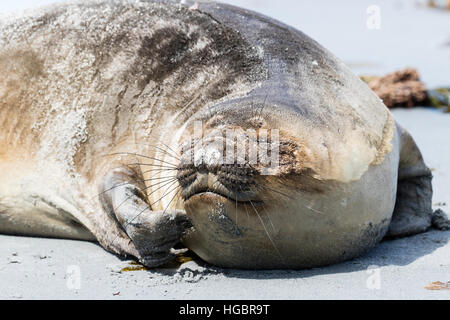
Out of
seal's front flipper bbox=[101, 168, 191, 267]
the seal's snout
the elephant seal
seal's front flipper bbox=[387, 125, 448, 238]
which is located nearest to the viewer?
the seal's snout

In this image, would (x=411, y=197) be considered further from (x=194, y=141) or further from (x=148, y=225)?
(x=148, y=225)

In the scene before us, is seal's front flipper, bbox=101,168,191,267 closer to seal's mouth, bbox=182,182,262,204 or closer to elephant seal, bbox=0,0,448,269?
elephant seal, bbox=0,0,448,269

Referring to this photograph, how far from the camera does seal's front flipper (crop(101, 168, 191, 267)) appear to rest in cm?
350

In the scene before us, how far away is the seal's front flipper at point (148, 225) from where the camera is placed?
350 cm

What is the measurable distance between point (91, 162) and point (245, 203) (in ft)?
4.14

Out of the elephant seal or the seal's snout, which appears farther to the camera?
the elephant seal

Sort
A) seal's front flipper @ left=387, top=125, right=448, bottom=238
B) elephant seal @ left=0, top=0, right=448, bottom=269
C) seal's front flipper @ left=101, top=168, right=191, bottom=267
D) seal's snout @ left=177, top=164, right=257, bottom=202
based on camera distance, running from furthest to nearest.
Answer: seal's front flipper @ left=387, top=125, right=448, bottom=238 → seal's front flipper @ left=101, top=168, right=191, bottom=267 → elephant seal @ left=0, top=0, right=448, bottom=269 → seal's snout @ left=177, top=164, right=257, bottom=202

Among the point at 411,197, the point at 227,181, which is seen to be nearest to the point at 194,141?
the point at 227,181

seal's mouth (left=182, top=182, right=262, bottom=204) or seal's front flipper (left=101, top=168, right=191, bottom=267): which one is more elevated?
seal's mouth (left=182, top=182, right=262, bottom=204)

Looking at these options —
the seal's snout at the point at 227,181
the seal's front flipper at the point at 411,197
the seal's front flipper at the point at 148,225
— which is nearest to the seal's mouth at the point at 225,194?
the seal's snout at the point at 227,181

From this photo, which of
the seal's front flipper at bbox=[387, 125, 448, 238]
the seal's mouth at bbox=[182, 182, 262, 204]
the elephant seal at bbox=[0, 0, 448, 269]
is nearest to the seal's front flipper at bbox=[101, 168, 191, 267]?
the elephant seal at bbox=[0, 0, 448, 269]

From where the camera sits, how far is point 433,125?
753 centimetres

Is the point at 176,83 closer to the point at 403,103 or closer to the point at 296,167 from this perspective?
the point at 296,167

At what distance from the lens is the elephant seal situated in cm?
332
